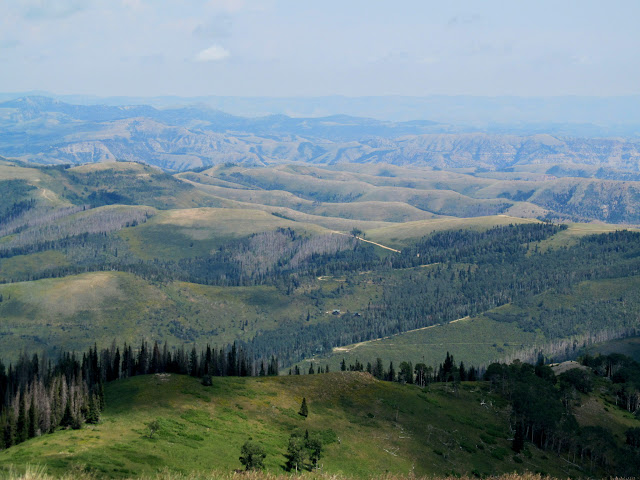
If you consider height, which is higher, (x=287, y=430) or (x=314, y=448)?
(x=314, y=448)

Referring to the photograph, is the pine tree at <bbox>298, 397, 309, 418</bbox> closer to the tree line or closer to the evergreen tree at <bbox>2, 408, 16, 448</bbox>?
the tree line

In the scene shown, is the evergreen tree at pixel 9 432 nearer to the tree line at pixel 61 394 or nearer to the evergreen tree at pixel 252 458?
the tree line at pixel 61 394

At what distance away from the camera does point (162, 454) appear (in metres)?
72.8

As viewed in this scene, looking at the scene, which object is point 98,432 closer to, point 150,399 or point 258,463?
point 150,399

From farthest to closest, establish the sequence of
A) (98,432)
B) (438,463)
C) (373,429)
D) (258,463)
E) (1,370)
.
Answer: (1,370) → (373,429) → (438,463) → (98,432) → (258,463)

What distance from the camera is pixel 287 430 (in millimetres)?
94625

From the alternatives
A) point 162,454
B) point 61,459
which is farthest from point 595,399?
point 61,459

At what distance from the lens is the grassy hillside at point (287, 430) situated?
71887 millimetres

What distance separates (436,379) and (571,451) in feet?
204

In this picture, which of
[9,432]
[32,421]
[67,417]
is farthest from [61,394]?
[67,417]

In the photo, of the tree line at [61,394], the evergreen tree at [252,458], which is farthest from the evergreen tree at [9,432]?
the evergreen tree at [252,458]

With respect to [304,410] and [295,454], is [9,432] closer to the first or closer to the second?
[295,454]

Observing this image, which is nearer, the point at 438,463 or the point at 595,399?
the point at 438,463

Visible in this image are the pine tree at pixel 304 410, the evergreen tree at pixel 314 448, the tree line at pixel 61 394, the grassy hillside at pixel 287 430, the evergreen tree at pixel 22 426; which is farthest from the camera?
the pine tree at pixel 304 410
